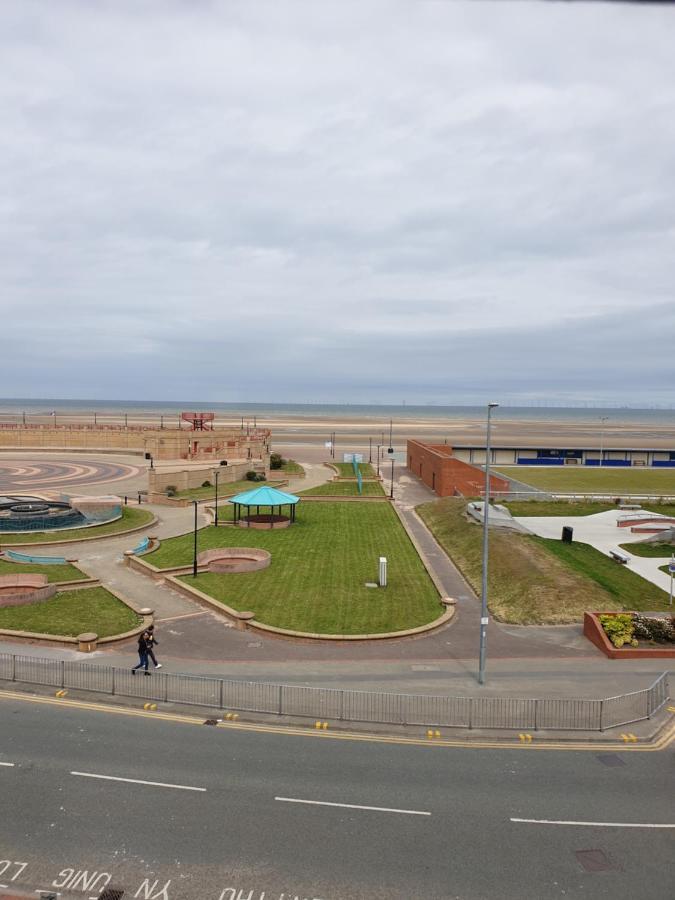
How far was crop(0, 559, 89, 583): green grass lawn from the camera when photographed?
30391 millimetres

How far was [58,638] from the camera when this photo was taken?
22.2 metres

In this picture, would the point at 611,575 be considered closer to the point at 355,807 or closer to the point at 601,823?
the point at 601,823

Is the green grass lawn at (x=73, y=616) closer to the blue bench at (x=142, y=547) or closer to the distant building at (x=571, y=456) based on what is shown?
the blue bench at (x=142, y=547)

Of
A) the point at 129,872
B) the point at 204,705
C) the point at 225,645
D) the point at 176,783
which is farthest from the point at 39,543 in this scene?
the point at 129,872

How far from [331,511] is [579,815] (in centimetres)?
3727

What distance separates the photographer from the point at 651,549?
118 feet

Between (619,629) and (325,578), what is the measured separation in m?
13.7

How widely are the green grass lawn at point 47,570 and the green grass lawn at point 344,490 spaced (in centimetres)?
2700

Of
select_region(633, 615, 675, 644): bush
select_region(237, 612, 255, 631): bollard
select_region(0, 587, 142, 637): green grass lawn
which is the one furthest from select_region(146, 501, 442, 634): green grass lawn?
select_region(633, 615, 675, 644): bush

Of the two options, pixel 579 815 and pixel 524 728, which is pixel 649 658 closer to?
pixel 524 728

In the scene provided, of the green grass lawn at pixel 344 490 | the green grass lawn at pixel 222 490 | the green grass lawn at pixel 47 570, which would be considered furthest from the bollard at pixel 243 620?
the green grass lawn at pixel 344 490

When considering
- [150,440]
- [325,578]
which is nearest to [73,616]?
[325,578]

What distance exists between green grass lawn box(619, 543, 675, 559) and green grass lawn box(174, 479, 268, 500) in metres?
33.1

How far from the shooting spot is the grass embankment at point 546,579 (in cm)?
2647
